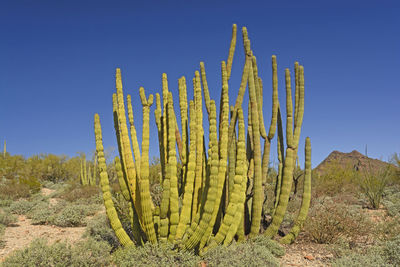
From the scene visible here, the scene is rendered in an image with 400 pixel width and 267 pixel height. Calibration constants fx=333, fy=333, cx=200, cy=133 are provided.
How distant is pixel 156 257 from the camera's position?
4789mm

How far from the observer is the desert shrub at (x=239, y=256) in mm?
4707

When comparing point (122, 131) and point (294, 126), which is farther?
point (294, 126)

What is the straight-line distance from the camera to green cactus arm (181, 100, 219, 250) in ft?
15.6

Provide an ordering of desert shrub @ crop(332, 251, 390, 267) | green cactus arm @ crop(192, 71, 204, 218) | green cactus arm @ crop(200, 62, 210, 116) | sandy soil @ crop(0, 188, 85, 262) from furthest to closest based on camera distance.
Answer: sandy soil @ crop(0, 188, 85, 262)
green cactus arm @ crop(200, 62, 210, 116)
green cactus arm @ crop(192, 71, 204, 218)
desert shrub @ crop(332, 251, 390, 267)

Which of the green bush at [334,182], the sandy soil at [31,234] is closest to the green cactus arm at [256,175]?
the sandy soil at [31,234]

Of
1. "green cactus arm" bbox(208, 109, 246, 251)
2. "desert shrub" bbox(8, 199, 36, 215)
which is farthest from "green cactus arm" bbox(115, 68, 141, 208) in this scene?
"desert shrub" bbox(8, 199, 36, 215)

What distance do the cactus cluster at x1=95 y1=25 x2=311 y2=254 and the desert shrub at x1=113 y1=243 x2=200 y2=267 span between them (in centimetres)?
14

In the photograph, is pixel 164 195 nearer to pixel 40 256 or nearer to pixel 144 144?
pixel 144 144

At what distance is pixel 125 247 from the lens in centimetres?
526

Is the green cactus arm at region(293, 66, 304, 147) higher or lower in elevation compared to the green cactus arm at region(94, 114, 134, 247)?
higher

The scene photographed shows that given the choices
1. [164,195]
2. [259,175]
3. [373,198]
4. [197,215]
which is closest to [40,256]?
[164,195]

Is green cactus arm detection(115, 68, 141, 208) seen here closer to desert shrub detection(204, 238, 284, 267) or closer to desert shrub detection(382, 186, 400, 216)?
desert shrub detection(204, 238, 284, 267)

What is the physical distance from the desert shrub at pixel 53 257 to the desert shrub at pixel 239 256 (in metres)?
1.68

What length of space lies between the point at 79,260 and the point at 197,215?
6.04 feet
